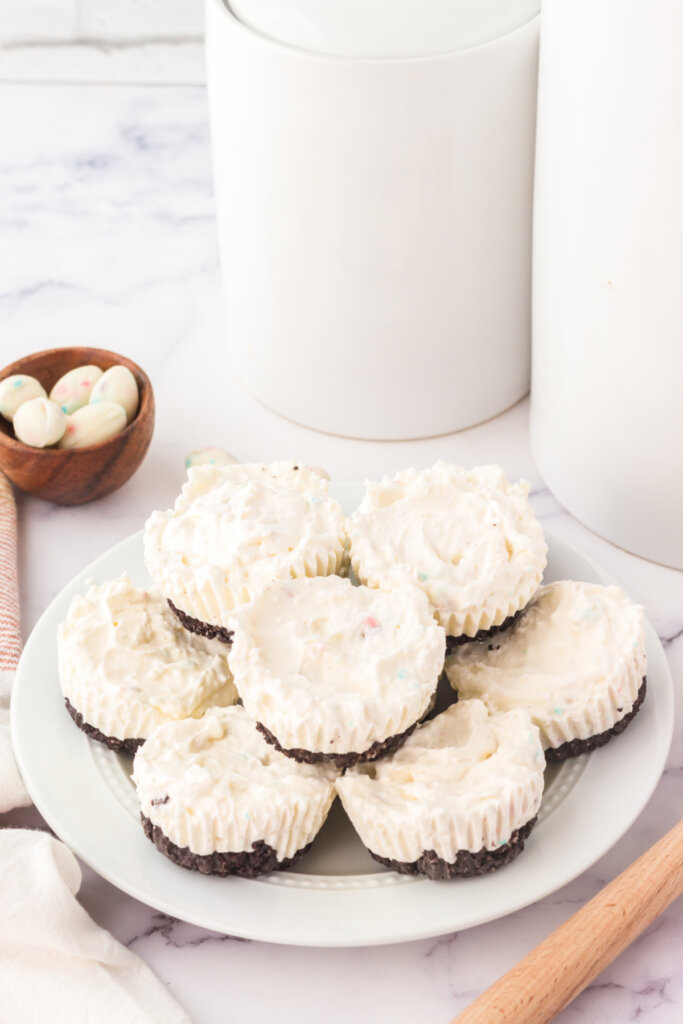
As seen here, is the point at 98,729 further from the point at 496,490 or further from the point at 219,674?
the point at 496,490

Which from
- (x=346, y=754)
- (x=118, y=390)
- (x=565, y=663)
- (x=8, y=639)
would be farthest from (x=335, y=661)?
(x=118, y=390)

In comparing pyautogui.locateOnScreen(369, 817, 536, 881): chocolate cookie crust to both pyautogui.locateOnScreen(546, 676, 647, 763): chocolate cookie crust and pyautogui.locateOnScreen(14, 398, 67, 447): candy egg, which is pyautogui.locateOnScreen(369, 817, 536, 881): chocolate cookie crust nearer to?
pyautogui.locateOnScreen(546, 676, 647, 763): chocolate cookie crust

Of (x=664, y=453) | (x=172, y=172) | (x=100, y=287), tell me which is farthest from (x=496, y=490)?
(x=172, y=172)

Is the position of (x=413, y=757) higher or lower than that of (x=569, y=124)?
lower

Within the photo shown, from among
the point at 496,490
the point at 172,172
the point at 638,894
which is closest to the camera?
the point at 638,894

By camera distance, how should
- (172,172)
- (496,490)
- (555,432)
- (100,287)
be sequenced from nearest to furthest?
(496,490) < (555,432) < (100,287) < (172,172)

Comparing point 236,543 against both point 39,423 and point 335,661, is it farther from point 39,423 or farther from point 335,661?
point 39,423

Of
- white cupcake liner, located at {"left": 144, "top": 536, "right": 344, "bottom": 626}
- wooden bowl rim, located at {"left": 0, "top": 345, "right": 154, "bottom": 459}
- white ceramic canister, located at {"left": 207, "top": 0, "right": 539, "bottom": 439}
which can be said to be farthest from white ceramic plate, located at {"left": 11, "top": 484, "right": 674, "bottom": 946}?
white ceramic canister, located at {"left": 207, "top": 0, "right": 539, "bottom": 439}

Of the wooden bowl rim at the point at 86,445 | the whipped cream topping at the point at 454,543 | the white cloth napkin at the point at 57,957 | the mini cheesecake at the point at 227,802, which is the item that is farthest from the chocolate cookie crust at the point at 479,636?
the wooden bowl rim at the point at 86,445
